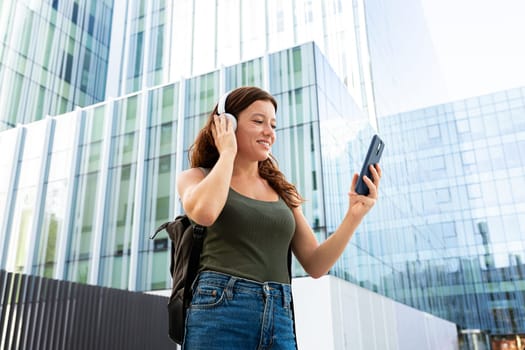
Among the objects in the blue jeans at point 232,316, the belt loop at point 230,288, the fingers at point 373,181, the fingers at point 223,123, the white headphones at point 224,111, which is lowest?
the blue jeans at point 232,316

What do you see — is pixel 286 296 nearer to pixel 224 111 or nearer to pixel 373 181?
pixel 373 181

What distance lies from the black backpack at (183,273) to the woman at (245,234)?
0.10 ft

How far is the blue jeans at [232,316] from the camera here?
1428 millimetres

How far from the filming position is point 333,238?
5.88 feet

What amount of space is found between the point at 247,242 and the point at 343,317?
9519mm

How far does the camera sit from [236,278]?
4.88 feet

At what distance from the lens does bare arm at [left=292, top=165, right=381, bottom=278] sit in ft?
5.86

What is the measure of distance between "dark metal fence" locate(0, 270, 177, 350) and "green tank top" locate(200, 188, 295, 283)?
6.22 m

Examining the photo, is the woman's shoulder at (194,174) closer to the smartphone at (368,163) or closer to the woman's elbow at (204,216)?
the woman's elbow at (204,216)

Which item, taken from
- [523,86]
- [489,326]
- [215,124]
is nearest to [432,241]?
[489,326]

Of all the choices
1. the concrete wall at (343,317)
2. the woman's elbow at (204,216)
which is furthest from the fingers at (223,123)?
the concrete wall at (343,317)

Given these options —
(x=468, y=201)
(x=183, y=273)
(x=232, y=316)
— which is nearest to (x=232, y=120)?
(x=183, y=273)

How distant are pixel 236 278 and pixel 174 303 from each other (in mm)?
235

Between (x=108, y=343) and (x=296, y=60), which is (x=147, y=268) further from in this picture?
(x=296, y=60)
